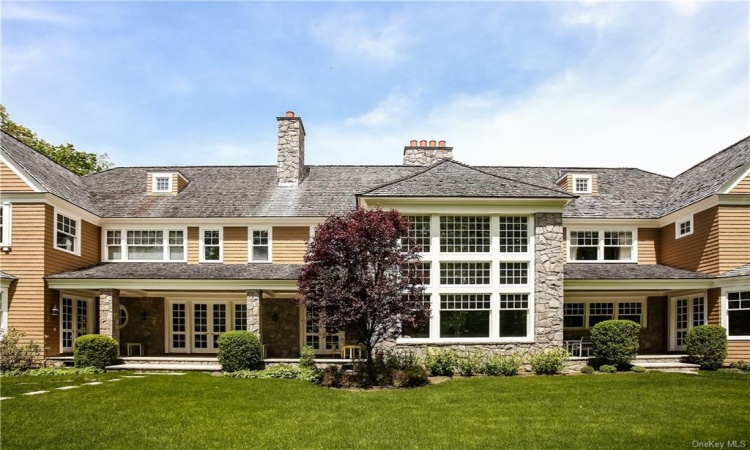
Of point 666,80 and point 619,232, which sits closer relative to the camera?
point 666,80

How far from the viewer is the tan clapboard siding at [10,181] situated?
1927cm

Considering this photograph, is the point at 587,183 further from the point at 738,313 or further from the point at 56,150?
the point at 56,150

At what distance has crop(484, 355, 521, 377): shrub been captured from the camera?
58.6 ft

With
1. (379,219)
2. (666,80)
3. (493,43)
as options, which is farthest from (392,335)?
(666,80)

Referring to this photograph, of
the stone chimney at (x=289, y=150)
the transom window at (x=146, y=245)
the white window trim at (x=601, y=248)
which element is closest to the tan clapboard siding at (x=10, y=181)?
the transom window at (x=146, y=245)

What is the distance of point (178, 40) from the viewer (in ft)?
50.7

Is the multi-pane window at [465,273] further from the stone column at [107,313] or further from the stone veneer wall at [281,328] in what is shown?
the stone column at [107,313]

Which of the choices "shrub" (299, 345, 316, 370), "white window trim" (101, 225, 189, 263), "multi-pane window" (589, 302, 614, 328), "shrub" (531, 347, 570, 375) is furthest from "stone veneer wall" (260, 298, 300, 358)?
"multi-pane window" (589, 302, 614, 328)

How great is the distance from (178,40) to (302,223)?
8.74 meters

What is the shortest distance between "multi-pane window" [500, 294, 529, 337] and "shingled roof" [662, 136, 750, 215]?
742 centimetres

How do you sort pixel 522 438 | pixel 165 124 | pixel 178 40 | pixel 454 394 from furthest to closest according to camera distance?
pixel 165 124 < pixel 178 40 < pixel 454 394 < pixel 522 438

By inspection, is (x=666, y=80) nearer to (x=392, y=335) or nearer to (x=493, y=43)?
(x=493, y=43)

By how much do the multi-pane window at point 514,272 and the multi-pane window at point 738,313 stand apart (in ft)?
22.8

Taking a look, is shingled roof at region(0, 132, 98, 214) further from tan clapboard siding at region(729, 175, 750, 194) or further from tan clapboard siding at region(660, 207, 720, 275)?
tan clapboard siding at region(729, 175, 750, 194)
